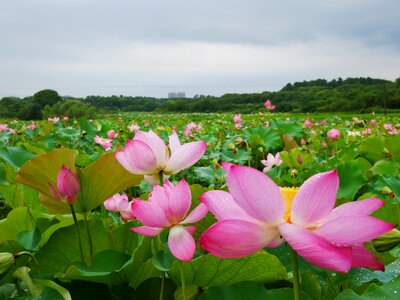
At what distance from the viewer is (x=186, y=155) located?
1.88 ft

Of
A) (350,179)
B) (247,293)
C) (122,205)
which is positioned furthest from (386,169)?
(247,293)

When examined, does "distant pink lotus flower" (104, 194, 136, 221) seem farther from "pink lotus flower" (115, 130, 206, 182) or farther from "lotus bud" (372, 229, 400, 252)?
"lotus bud" (372, 229, 400, 252)

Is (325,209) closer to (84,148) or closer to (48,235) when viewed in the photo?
(48,235)

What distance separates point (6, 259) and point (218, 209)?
0.87 ft

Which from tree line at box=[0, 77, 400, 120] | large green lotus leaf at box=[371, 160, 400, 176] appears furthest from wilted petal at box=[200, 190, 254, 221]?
tree line at box=[0, 77, 400, 120]

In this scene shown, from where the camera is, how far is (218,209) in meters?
0.36

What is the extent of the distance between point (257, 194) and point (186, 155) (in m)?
0.25

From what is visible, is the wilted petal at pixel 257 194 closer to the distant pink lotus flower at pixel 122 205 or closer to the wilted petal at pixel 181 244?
the wilted petal at pixel 181 244

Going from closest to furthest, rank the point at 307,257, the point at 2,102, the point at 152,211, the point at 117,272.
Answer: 1. the point at 307,257
2. the point at 152,211
3. the point at 117,272
4. the point at 2,102

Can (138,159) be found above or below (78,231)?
above

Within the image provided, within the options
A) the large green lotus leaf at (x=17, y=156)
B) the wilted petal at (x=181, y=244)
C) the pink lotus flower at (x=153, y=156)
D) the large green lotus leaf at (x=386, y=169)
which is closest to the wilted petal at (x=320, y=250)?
→ the wilted petal at (x=181, y=244)

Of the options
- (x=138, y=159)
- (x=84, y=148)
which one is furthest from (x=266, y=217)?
(x=84, y=148)

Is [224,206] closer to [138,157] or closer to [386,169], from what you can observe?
[138,157]

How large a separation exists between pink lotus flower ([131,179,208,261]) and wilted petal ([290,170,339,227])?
0.12m
